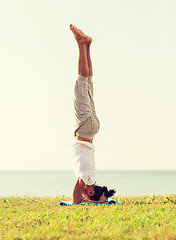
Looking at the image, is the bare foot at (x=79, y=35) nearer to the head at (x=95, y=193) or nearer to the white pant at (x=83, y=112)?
the white pant at (x=83, y=112)

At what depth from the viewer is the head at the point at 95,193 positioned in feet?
22.4

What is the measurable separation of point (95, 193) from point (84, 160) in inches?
27.9

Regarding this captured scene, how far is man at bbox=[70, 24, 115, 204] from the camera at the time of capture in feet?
22.2

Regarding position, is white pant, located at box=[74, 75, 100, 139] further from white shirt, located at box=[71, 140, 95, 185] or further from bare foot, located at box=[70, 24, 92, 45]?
bare foot, located at box=[70, 24, 92, 45]

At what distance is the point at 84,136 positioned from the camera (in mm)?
6930

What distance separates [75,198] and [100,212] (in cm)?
140

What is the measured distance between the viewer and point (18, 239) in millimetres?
3951

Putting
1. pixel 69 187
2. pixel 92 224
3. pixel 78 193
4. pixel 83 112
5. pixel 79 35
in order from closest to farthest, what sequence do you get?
pixel 92 224 < pixel 78 193 < pixel 83 112 < pixel 79 35 < pixel 69 187

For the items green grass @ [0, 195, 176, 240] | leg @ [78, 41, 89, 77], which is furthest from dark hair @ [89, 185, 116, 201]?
leg @ [78, 41, 89, 77]

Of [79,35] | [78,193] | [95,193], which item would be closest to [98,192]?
[95,193]

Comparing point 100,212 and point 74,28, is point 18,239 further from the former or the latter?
point 74,28

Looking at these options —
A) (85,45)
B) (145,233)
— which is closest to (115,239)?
(145,233)

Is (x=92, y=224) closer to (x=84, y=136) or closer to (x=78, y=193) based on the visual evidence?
(x=78, y=193)

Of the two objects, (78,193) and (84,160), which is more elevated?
(84,160)
